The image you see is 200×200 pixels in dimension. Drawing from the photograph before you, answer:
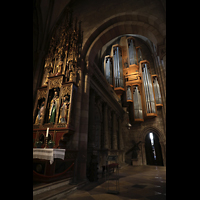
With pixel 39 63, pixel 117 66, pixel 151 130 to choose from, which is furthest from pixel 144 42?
pixel 39 63

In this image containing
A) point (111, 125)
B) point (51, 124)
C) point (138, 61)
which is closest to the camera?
point (51, 124)

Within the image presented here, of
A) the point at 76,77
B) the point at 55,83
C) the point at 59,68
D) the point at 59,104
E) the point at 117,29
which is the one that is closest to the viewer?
the point at 59,104

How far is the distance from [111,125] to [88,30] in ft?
25.2

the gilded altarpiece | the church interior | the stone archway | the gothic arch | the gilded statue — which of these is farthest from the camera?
the stone archway

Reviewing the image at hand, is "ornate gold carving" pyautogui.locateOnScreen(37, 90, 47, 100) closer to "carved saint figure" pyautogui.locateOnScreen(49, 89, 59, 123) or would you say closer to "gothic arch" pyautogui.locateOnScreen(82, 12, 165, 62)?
"carved saint figure" pyautogui.locateOnScreen(49, 89, 59, 123)

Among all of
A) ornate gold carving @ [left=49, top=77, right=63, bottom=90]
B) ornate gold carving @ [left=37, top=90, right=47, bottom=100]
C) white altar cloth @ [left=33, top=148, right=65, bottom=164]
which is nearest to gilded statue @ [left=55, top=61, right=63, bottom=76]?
ornate gold carving @ [left=49, top=77, right=63, bottom=90]

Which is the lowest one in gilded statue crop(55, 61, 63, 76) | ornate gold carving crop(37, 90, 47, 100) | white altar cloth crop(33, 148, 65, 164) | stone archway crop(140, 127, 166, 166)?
stone archway crop(140, 127, 166, 166)

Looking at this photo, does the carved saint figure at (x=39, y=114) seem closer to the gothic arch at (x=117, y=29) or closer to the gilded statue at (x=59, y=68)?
the gilded statue at (x=59, y=68)

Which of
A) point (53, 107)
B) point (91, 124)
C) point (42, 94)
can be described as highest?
point (42, 94)

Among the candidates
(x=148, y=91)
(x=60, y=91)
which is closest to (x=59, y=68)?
(x=60, y=91)

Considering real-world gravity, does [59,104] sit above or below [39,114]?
above

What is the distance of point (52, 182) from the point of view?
11.2 ft

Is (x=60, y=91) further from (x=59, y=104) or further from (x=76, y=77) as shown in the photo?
(x=76, y=77)
